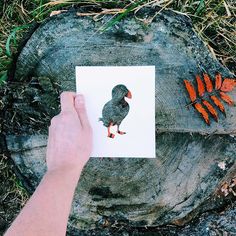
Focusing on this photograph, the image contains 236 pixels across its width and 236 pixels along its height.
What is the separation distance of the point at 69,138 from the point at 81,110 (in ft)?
0.49

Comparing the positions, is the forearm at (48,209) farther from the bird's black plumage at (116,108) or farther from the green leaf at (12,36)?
the green leaf at (12,36)

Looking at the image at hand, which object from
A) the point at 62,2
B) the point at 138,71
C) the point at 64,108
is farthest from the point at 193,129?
the point at 62,2

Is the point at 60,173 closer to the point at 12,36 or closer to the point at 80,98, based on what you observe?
the point at 80,98

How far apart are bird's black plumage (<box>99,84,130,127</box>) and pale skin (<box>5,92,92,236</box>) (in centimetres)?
9

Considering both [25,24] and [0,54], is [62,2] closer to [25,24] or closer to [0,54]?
[25,24]

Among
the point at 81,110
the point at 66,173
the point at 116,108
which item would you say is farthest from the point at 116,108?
the point at 66,173

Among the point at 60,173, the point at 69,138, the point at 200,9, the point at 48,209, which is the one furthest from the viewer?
the point at 200,9

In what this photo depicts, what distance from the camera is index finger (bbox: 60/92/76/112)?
72.9 inches

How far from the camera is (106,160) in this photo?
1.96 m

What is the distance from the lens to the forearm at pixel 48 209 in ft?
4.95

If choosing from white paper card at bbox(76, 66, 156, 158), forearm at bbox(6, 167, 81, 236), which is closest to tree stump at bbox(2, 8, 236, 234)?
white paper card at bbox(76, 66, 156, 158)

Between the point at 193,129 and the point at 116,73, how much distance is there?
15.2 inches

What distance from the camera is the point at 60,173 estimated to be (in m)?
1.70

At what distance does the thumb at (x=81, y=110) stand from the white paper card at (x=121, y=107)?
4 centimetres
